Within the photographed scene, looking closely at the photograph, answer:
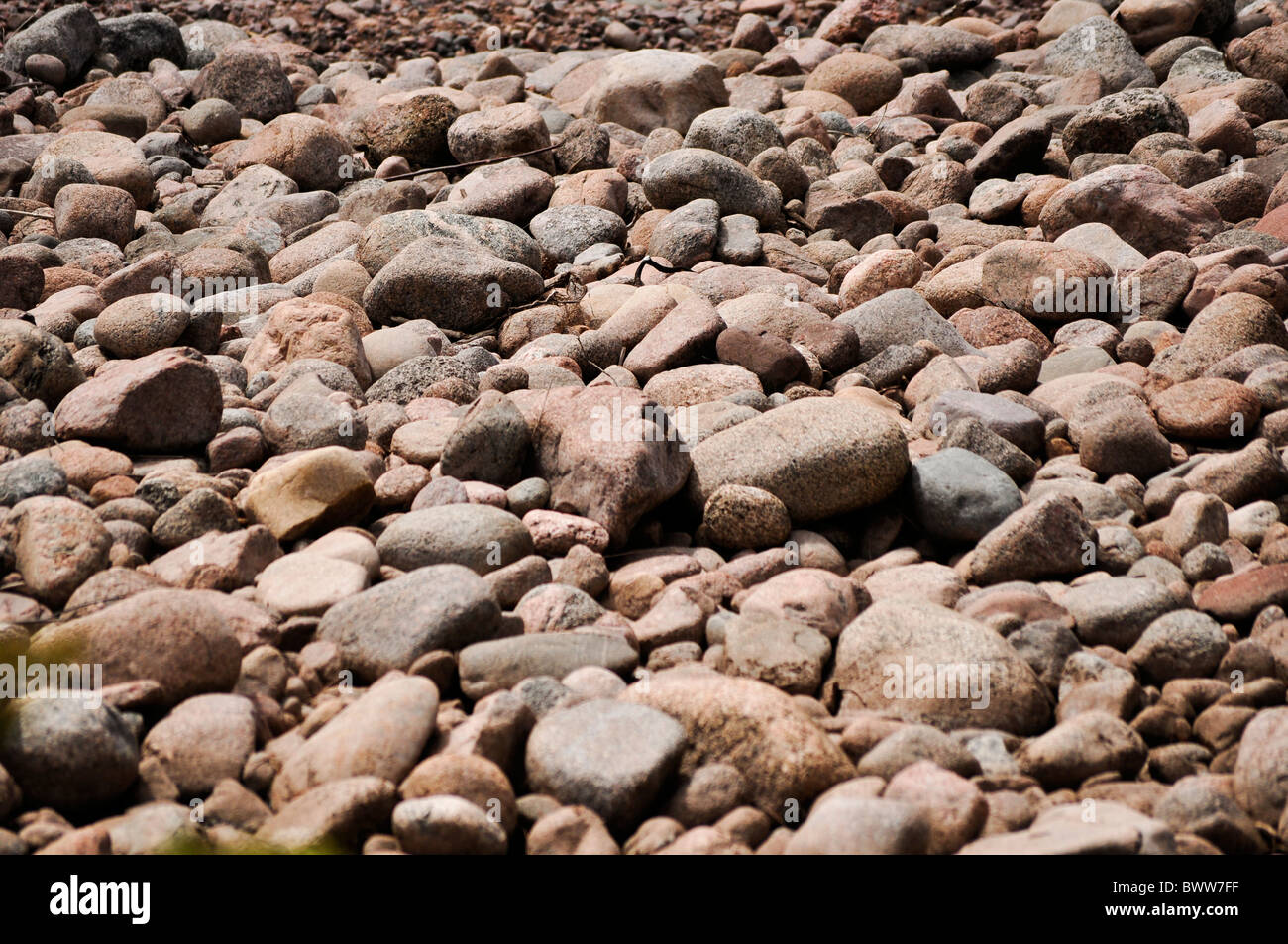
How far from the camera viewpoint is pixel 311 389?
5.98m

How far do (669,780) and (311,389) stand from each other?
332 cm

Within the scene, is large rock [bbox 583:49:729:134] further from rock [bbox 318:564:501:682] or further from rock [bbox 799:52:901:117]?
rock [bbox 318:564:501:682]

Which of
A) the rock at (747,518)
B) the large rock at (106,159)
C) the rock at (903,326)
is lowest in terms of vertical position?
the rock at (747,518)

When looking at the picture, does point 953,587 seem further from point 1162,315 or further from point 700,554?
point 1162,315

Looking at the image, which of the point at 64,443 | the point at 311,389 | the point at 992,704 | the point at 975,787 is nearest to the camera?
the point at 975,787

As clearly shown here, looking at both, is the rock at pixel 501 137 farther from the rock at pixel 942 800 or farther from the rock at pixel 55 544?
the rock at pixel 942 800

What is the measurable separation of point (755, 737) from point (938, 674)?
0.76 m

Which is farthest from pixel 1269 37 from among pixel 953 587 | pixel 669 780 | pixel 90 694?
pixel 90 694

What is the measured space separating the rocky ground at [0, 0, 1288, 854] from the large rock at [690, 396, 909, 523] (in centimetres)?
2

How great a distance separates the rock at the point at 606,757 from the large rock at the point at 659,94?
27.4 feet

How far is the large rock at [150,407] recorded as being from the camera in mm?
5484

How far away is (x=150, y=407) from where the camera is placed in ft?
18.1

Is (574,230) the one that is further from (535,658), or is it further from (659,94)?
(535,658)

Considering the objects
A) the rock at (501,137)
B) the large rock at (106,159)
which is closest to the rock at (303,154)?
the large rock at (106,159)
